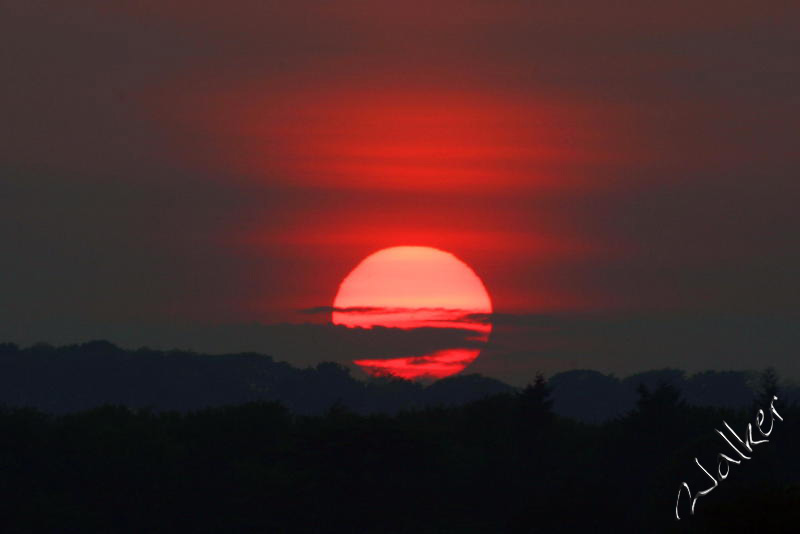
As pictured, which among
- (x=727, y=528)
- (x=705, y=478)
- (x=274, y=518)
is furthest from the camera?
(x=274, y=518)

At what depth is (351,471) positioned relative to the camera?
11088 cm

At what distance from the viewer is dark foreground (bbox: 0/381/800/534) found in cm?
10131

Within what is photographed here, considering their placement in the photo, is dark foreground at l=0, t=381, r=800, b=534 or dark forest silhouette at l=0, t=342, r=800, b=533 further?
dark forest silhouette at l=0, t=342, r=800, b=533

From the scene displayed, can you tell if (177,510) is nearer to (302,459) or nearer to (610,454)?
(302,459)

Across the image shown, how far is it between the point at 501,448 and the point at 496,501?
11.7 metres

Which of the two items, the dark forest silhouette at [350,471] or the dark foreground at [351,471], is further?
the dark forest silhouette at [350,471]

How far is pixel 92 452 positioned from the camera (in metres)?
116

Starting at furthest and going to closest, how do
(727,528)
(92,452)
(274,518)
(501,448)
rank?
1. (501,448)
2. (92,452)
3. (274,518)
4. (727,528)

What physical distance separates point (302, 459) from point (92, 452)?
16093 millimetres

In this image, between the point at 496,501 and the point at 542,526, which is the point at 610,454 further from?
the point at 542,526

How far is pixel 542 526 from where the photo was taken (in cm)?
9731

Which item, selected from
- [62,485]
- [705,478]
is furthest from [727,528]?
[62,485]

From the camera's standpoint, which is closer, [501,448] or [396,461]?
[396,461]

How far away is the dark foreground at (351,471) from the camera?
101 meters
